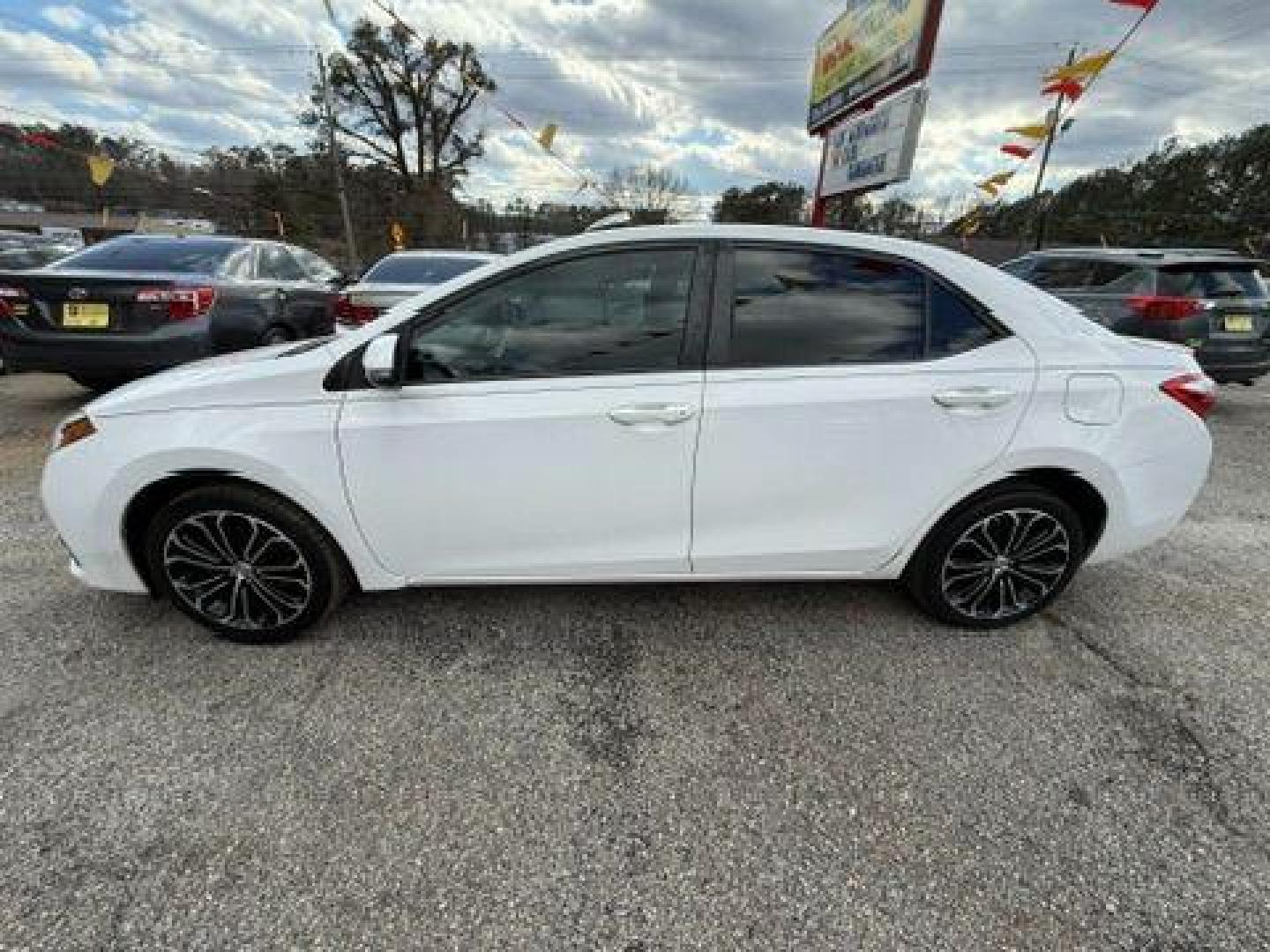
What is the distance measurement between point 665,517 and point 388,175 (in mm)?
39450

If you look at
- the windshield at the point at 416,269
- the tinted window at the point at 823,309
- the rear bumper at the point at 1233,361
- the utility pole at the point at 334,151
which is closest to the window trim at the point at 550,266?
the tinted window at the point at 823,309

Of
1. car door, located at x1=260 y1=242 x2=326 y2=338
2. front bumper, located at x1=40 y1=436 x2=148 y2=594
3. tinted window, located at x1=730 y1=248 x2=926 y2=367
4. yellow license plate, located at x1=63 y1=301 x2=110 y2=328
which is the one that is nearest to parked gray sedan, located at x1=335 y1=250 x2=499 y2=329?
car door, located at x1=260 y1=242 x2=326 y2=338

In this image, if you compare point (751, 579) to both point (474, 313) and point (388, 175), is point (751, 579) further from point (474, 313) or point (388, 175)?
point (388, 175)

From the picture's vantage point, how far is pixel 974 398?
2357 millimetres

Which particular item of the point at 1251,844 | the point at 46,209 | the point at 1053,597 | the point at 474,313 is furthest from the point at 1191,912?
the point at 46,209

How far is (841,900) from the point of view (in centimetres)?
161

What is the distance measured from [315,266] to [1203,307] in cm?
900

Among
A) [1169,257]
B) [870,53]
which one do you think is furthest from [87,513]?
[870,53]

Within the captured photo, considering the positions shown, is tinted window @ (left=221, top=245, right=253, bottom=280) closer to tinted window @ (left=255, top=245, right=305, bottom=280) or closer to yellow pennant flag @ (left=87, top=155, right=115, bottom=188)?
tinted window @ (left=255, top=245, right=305, bottom=280)

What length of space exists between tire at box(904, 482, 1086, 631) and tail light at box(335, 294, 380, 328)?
16.2 ft

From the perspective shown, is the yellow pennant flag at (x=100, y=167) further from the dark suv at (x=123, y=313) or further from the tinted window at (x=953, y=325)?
the tinted window at (x=953, y=325)

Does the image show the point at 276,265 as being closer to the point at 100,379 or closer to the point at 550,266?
the point at 100,379

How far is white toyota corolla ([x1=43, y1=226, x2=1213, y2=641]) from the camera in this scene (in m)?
2.28

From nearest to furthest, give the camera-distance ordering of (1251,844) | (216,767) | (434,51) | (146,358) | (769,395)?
1. (1251,844)
2. (216,767)
3. (769,395)
4. (146,358)
5. (434,51)
